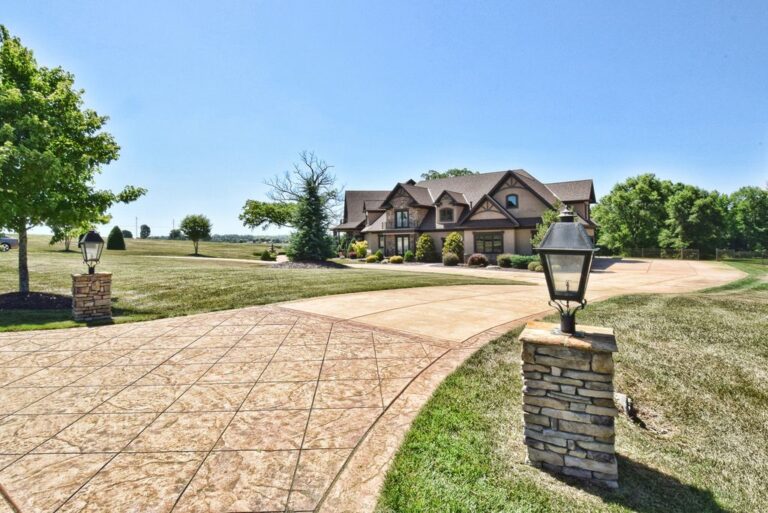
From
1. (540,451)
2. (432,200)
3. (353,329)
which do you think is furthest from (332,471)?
(432,200)

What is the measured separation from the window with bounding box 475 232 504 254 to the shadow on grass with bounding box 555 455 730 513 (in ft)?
89.5

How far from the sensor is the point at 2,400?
452 cm

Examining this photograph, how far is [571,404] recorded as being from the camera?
127 inches

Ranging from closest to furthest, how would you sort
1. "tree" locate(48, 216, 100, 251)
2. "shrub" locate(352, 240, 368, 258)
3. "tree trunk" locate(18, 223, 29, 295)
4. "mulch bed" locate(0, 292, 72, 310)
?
"mulch bed" locate(0, 292, 72, 310) < "tree trunk" locate(18, 223, 29, 295) < "tree" locate(48, 216, 100, 251) < "shrub" locate(352, 240, 368, 258)

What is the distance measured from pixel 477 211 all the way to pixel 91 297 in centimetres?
2768

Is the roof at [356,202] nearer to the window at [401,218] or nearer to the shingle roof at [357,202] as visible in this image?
the shingle roof at [357,202]

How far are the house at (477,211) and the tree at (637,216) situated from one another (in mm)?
20377

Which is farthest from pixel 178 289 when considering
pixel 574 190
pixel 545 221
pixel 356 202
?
pixel 356 202

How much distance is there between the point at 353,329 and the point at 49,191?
1036 cm

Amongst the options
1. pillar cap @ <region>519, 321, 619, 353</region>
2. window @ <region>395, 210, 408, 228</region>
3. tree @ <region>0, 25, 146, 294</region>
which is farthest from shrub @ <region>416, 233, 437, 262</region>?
pillar cap @ <region>519, 321, 619, 353</region>

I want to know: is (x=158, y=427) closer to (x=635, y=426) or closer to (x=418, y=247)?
(x=635, y=426)

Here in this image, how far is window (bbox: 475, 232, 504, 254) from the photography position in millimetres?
29719

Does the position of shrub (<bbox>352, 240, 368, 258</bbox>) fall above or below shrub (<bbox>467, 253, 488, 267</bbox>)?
above

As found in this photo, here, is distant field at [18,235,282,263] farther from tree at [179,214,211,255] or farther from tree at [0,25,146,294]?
tree at [0,25,146,294]
